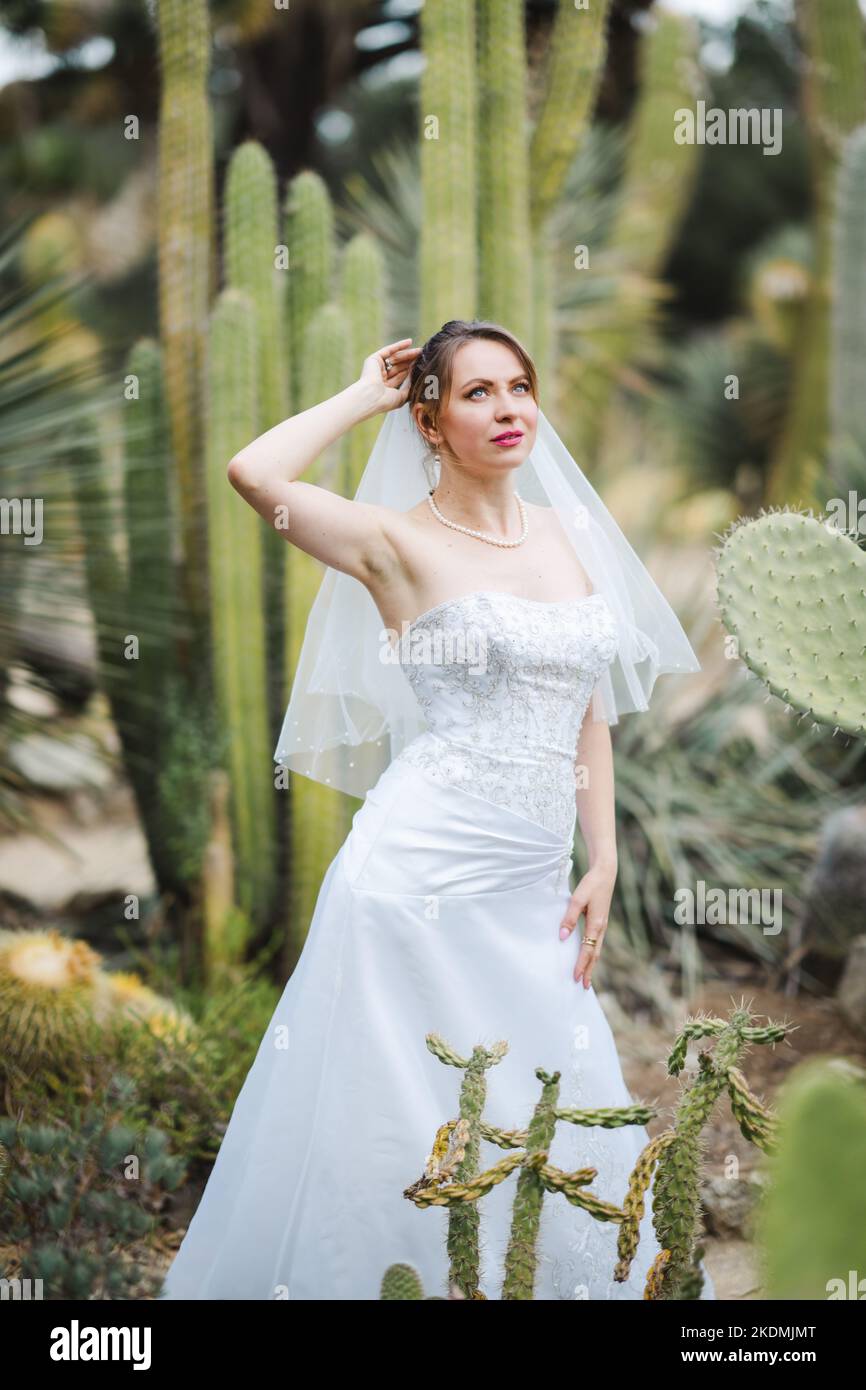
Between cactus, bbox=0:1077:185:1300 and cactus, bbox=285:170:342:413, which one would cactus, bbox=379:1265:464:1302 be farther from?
cactus, bbox=285:170:342:413

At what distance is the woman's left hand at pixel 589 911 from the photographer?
9.14ft

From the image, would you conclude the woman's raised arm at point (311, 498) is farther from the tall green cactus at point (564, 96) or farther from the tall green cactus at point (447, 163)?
the tall green cactus at point (564, 96)

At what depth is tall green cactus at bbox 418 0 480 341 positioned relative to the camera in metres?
4.31

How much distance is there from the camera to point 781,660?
9.38 feet

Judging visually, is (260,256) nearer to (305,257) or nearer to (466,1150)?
(305,257)

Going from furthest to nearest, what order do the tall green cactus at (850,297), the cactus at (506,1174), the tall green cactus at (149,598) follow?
the tall green cactus at (850,297) → the tall green cactus at (149,598) → the cactus at (506,1174)

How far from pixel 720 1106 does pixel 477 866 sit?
1.94m

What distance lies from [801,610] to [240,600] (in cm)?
229

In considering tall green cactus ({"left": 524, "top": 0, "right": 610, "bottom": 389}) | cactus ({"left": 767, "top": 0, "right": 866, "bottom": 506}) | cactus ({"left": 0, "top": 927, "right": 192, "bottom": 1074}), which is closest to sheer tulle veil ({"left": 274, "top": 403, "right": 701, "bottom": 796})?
cactus ({"left": 0, "top": 927, "right": 192, "bottom": 1074})

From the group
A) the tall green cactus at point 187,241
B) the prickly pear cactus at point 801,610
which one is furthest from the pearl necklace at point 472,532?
the tall green cactus at point 187,241

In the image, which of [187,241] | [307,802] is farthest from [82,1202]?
[187,241]

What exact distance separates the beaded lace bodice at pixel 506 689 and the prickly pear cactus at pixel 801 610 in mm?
343
